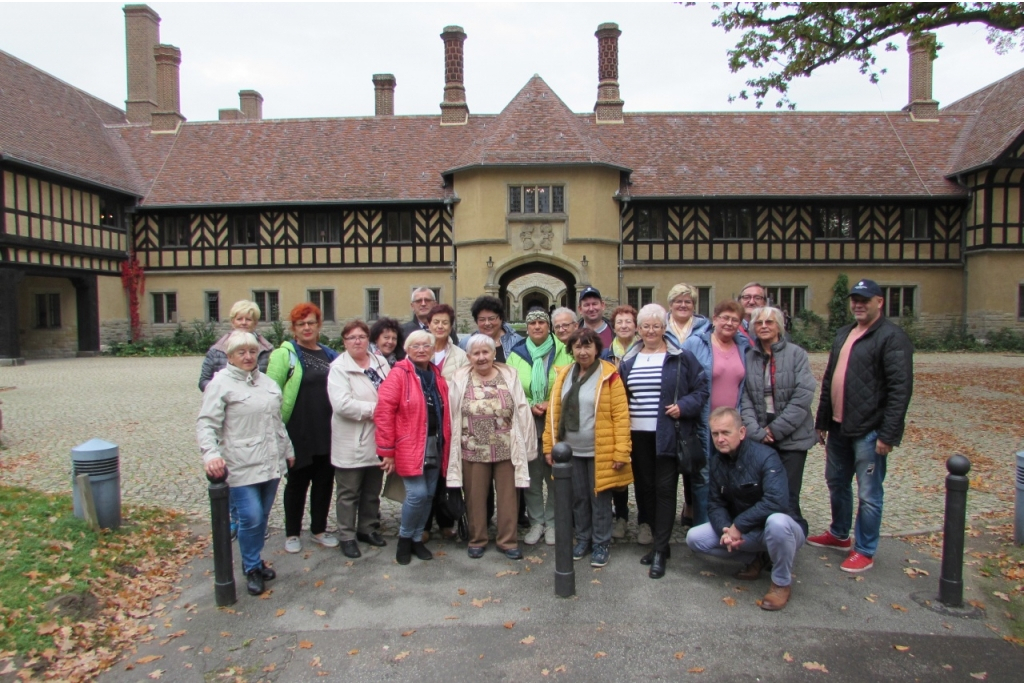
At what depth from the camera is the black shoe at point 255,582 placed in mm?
4641

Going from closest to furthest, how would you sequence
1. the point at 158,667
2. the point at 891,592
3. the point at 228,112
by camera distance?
the point at 158,667, the point at 891,592, the point at 228,112

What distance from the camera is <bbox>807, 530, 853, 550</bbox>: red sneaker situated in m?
5.30

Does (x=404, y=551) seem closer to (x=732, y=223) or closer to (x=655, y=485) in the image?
(x=655, y=485)

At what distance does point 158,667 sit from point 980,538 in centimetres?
613

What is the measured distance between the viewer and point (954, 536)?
4.32m

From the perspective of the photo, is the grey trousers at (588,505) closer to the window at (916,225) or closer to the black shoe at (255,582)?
the black shoe at (255,582)

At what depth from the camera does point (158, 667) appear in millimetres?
3779

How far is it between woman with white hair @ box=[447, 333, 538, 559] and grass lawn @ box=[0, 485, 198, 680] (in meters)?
2.29

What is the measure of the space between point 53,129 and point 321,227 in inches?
365

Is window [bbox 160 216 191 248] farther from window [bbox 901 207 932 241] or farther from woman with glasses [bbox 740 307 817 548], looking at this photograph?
window [bbox 901 207 932 241]

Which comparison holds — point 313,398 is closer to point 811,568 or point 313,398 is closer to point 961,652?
point 811,568

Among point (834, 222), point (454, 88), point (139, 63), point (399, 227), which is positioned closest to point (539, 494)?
point (399, 227)

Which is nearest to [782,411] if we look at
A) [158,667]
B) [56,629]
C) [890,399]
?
[890,399]

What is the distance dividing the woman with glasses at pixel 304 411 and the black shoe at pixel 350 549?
227 mm
